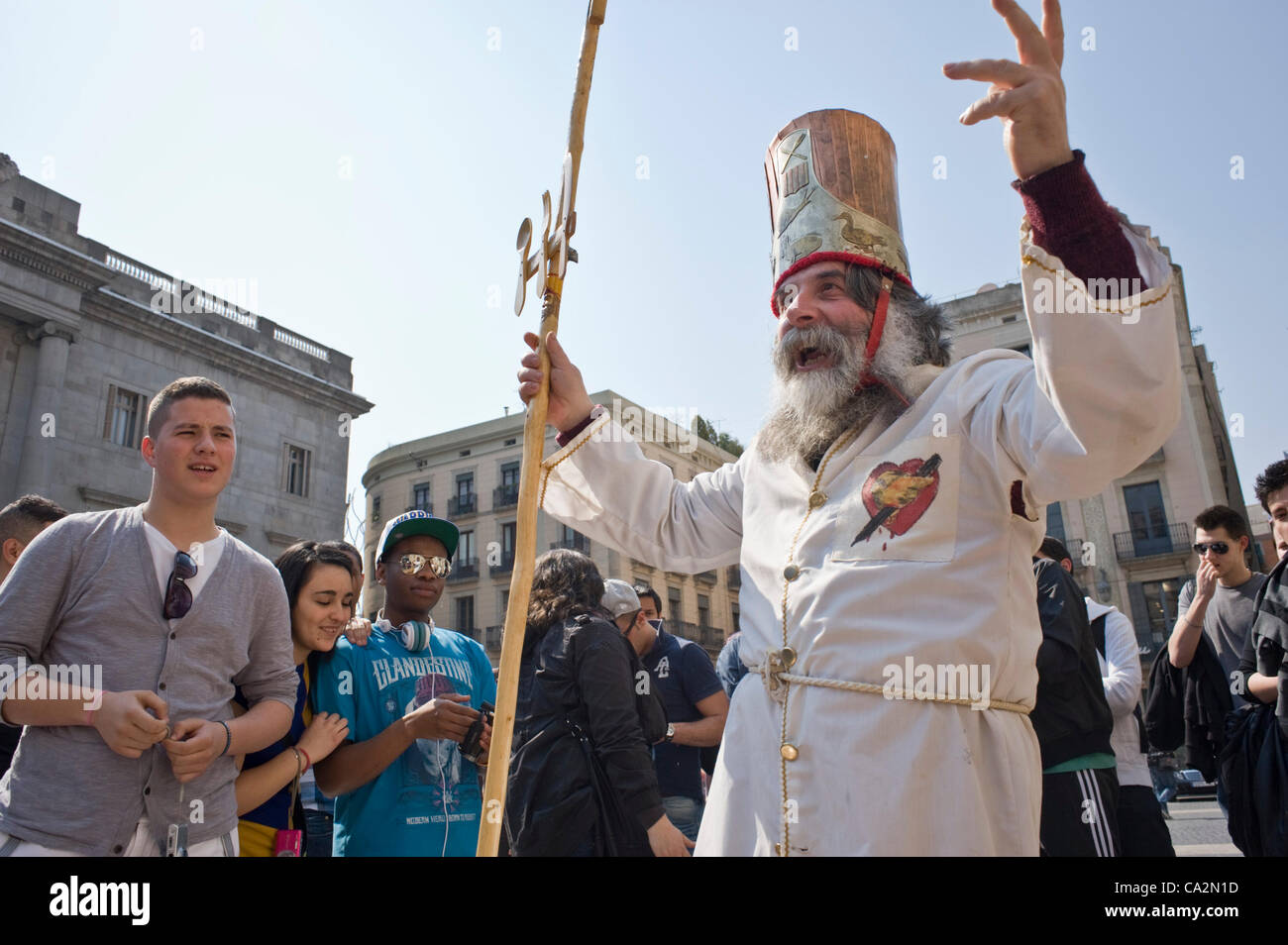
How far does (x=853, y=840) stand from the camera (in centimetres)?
180

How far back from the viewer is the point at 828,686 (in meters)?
1.93

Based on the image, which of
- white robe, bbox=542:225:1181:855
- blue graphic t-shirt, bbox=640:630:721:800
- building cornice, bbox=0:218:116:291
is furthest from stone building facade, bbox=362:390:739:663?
white robe, bbox=542:225:1181:855

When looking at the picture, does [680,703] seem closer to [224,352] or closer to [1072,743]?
[1072,743]

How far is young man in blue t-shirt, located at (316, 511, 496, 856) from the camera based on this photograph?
318 centimetres

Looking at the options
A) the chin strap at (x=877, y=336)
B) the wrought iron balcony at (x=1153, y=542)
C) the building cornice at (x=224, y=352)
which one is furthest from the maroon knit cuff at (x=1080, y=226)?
the wrought iron balcony at (x=1153, y=542)

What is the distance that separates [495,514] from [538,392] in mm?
34432

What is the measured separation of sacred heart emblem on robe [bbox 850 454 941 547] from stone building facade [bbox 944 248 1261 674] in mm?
24532

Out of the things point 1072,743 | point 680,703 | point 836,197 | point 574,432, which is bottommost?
point 1072,743

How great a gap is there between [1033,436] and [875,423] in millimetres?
540

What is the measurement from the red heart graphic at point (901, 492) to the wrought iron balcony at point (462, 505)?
1401 inches

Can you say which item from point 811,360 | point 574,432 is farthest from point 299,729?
point 811,360

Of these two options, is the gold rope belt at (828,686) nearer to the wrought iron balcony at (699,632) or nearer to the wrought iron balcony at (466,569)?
the wrought iron balcony at (699,632)

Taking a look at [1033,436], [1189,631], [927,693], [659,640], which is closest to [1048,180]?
[1033,436]
